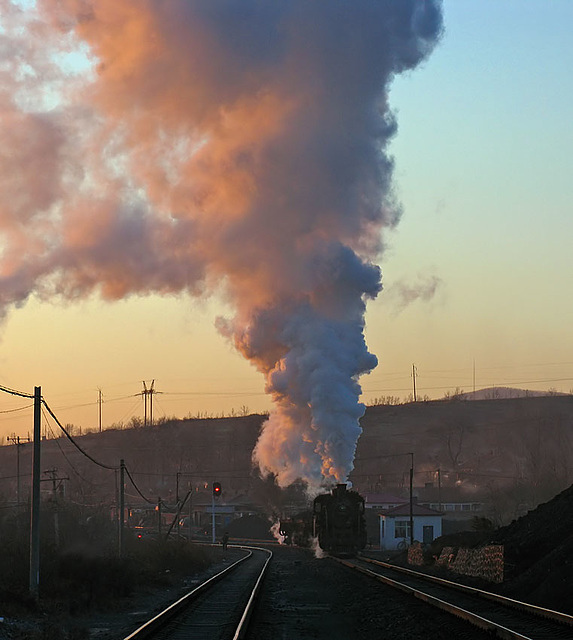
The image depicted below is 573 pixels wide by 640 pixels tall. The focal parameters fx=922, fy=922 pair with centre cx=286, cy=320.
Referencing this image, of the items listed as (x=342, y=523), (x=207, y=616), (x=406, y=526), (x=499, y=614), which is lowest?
(x=406, y=526)

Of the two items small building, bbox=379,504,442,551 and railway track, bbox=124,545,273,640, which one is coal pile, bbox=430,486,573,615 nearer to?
railway track, bbox=124,545,273,640

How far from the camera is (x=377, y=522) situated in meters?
97.1

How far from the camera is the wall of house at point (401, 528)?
8781 centimetres

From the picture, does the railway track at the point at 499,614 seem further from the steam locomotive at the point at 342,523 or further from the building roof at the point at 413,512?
the building roof at the point at 413,512

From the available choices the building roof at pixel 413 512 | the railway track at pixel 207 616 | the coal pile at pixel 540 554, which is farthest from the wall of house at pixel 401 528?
the railway track at pixel 207 616

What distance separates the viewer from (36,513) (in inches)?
1277

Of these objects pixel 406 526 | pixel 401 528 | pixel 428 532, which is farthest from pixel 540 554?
pixel 406 526

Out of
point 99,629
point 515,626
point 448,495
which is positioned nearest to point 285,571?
point 99,629

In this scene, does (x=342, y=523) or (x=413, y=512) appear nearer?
(x=342, y=523)

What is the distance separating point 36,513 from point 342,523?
101ft

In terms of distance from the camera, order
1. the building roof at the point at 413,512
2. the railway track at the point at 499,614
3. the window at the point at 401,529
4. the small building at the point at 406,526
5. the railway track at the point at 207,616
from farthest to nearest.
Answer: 1. the window at the point at 401,529
2. the building roof at the point at 413,512
3. the small building at the point at 406,526
4. the railway track at the point at 207,616
5. the railway track at the point at 499,614

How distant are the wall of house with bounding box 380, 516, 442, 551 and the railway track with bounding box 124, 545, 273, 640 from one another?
50.0 metres

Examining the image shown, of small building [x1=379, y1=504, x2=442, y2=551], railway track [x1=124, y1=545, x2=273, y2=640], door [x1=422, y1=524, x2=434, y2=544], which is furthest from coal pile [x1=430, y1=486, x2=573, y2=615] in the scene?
small building [x1=379, y1=504, x2=442, y2=551]

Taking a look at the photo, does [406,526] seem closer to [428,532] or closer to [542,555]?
[428,532]
